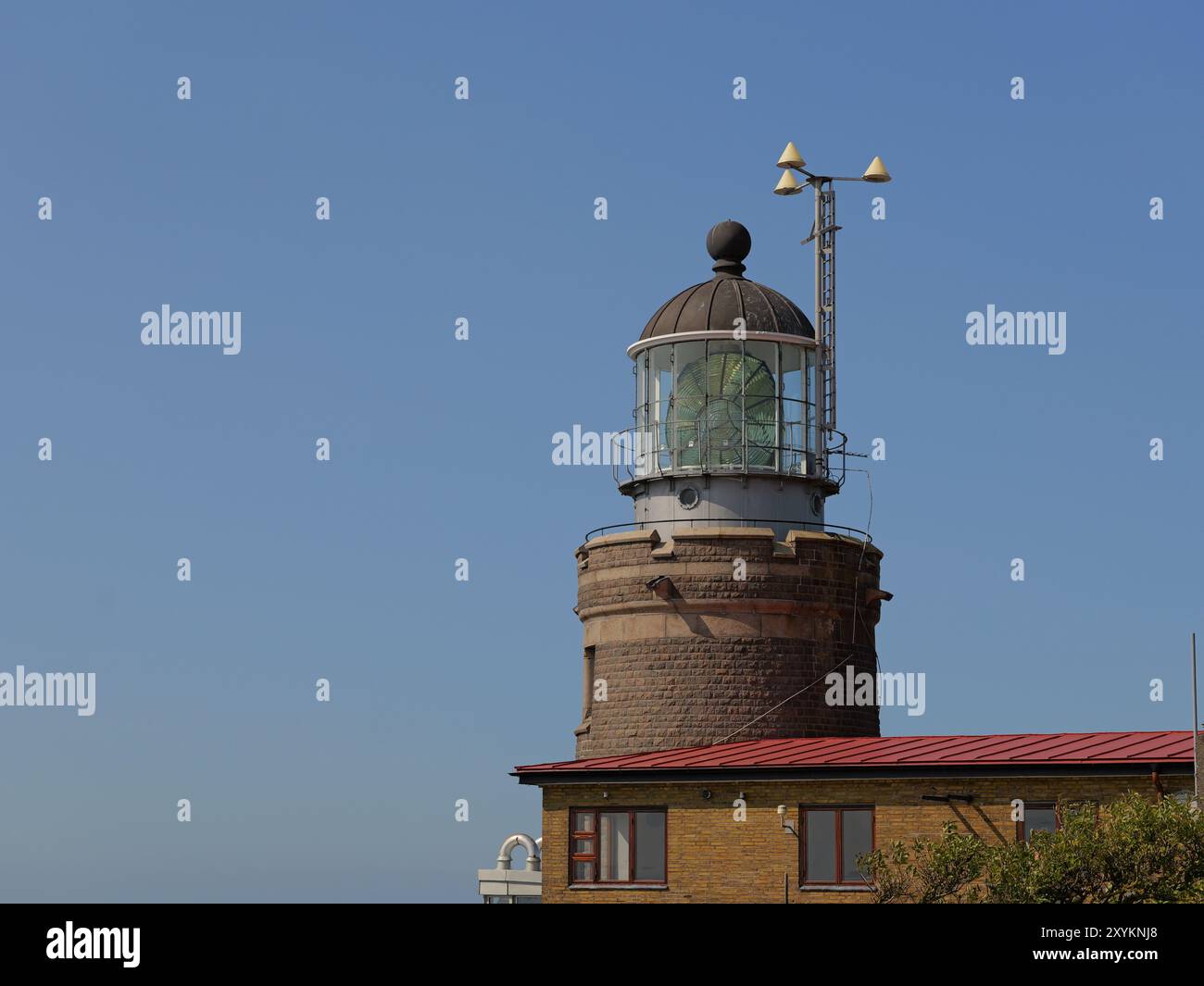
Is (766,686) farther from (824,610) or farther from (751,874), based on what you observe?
(751,874)

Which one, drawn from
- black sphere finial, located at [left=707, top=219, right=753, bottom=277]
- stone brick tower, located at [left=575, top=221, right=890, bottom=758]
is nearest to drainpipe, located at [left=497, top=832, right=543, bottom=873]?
stone brick tower, located at [left=575, top=221, right=890, bottom=758]

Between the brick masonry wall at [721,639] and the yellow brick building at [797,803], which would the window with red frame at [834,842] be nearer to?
the yellow brick building at [797,803]

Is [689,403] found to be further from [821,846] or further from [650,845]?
[821,846]

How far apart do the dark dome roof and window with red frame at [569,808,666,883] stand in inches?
484

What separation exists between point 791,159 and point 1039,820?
1801 cm

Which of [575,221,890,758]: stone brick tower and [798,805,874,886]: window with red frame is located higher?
[575,221,890,758]: stone brick tower

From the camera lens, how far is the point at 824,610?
46188mm

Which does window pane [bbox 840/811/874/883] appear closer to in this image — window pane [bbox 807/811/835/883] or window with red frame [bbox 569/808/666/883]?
window pane [bbox 807/811/835/883]

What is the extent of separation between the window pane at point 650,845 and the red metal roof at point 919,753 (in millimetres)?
1039

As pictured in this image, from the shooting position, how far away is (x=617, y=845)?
41.2 meters

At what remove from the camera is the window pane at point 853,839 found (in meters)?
38.9

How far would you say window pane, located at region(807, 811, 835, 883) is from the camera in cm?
3912

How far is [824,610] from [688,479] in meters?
4.28
